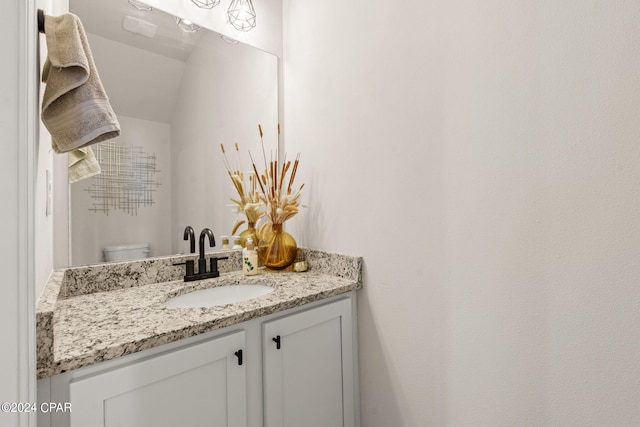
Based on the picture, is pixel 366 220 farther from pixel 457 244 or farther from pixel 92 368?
pixel 92 368

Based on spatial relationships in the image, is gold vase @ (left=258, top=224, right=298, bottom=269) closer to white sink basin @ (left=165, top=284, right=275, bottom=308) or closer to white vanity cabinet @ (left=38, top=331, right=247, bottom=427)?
white sink basin @ (left=165, top=284, right=275, bottom=308)

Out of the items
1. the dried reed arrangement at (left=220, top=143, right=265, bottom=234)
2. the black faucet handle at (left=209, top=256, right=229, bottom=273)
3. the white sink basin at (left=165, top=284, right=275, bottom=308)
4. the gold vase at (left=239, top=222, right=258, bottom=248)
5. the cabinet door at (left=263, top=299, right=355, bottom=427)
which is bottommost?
the cabinet door at (left=263, top=299, right=355, bottom=427)

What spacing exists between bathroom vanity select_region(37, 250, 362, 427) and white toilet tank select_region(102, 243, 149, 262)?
0.04 meters

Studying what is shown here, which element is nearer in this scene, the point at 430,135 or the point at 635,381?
the point at 635,381

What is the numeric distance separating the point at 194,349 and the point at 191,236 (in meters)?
0.64

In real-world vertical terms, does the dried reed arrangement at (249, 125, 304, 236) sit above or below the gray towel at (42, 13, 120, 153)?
below

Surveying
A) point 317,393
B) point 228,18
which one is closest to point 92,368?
point 317,393

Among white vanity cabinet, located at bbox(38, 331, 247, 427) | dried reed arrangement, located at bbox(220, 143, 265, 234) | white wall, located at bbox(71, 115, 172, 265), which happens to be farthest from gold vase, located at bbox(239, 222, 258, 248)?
white vanity cabinet, located at bbox(38, 331, 247, 427)

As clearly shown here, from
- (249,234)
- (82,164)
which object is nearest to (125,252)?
(82,164)

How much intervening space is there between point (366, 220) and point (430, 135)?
1.31ft

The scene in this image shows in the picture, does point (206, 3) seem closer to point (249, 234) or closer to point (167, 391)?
point (249, 234)

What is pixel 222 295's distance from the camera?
50.6 inches

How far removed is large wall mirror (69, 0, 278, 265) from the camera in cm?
117

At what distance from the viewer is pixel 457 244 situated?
1.00m
